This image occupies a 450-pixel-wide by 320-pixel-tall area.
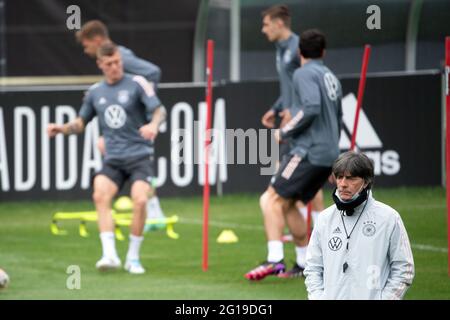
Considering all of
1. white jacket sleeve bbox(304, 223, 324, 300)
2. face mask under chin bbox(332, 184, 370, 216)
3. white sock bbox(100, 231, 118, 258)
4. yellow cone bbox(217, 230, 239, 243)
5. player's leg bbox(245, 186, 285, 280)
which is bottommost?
yellow cone bbox(217, 230, 239, 243)

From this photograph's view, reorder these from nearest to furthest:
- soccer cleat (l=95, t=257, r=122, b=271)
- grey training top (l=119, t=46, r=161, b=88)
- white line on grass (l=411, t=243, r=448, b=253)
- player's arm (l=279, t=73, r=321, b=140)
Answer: player's arm (l=279, t=73, r=321, b=140) → soccer cleat (l=95, t=257, r=122, b=271) → white line on grass (l=411, t=243, r=448, b=253) → grey training top (l=119, t=46, r=161, b=88)

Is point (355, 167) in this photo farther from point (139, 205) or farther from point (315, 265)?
point (139, 205)

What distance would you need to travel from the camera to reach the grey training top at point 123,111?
13453 millimetres

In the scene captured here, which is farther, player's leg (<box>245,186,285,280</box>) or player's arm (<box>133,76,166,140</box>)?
player's arm (<box>133,76,166,140</box>)

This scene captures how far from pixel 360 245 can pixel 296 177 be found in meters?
5.07

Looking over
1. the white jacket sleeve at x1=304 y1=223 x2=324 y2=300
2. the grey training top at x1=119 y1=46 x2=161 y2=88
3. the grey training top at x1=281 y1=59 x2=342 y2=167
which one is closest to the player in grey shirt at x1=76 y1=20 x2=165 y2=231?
the grey training top at x1=119 y1=46 x2=161 y2=88

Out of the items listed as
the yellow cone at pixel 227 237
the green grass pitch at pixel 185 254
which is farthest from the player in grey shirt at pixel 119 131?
the yellow cone at pixel 227 237

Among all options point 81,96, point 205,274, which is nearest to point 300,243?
point 205,274

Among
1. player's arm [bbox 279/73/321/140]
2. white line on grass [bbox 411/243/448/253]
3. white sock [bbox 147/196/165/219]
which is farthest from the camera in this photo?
white sock [bbox 147/196/165/219]

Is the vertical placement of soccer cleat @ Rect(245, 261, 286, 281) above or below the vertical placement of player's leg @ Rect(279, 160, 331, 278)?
below

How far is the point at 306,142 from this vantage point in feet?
40.3

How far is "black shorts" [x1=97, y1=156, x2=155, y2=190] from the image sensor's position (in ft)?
44.2

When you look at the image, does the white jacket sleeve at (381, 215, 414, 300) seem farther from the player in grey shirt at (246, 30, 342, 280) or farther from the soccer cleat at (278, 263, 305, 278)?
the soccer cleat at (278, 263, 305, 278)

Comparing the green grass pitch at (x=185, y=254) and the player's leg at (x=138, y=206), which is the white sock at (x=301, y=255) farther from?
the player's leg at (x=138, y=206)
